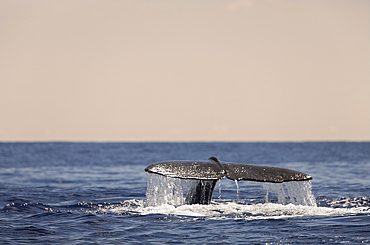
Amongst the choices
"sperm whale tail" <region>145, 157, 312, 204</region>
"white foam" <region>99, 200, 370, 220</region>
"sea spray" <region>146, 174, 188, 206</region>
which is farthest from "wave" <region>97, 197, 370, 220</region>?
"sperm whale tail" <region>145, 157, 312, 204</region>

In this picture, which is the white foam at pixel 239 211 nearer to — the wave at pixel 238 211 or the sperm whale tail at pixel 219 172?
the wave at pixel 238 211

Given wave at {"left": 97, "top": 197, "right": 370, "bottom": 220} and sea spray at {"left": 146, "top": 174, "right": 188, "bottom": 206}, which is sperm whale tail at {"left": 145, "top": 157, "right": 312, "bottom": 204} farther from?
wave at {"left": 97, "top": 197, "right": 370, "bottom": 220}

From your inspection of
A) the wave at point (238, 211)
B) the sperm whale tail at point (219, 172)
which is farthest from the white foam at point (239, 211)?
the sperm whale tail at point (219, 172)

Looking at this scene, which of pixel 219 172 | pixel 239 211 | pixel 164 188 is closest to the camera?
pixel 219 172

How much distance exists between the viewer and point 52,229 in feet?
33.4

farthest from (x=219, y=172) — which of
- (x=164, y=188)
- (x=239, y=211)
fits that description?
(x=239, y=211)

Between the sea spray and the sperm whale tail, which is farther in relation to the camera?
the sea spray

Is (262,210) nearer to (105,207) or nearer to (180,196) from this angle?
(180,196)

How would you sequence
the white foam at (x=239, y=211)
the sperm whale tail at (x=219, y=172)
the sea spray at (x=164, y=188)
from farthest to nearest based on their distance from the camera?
1. the white foam at (x=239, y=211)
2. the sea spray at (x=164, y=188)
3. the sperm whale tail at (x=219, y=172)

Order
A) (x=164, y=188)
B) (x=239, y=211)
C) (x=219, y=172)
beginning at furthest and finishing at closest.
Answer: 1. (x=239, y=211)
2. (x=164, y=188)
3. (x=219, y=172)

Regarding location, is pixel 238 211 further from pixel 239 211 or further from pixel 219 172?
pixel 219 172

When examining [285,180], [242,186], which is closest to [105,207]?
[285,180]

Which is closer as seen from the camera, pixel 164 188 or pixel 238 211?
pixel 164 188

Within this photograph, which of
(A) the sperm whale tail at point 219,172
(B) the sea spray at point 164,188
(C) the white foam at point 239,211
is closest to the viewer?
(A) the sperm whale tail at point 219,172
